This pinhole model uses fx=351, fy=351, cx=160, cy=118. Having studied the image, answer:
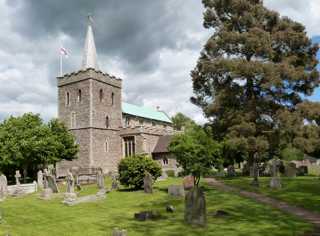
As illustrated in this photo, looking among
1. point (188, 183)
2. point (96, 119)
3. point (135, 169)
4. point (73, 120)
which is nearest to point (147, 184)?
point (135, 169)

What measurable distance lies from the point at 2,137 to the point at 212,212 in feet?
83.9

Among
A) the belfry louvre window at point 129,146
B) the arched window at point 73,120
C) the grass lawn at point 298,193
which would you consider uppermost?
the arched window at point 73,120

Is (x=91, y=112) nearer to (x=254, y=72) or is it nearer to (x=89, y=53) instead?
(x=89, y=53)

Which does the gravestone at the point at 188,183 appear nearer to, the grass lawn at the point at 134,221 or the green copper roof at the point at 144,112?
the grass lawn at the point at 134,221

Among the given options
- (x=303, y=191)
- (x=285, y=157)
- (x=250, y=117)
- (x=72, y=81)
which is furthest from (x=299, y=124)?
(x=72, y=81)

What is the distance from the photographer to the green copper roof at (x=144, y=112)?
54.5 meters

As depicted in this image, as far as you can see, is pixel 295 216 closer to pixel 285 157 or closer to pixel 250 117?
pixel 250 117

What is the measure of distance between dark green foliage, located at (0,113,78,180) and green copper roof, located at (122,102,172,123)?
17639 millimetres

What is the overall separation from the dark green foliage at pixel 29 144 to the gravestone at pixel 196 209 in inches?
900

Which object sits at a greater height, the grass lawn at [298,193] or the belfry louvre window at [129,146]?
the belfry louvre window at [129,146]

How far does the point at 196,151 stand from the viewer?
2655 cm

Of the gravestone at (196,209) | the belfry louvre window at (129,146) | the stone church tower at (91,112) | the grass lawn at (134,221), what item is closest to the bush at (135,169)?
the grass lawn at (134,221)

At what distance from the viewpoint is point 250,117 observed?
26016mm

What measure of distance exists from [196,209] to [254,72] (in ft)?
53.2
